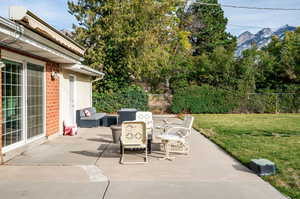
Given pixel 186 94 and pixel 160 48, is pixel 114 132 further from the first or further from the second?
pixel 160 48

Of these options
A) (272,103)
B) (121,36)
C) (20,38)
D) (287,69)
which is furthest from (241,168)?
(287,69)

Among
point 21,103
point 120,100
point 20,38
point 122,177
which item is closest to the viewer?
point 122,177

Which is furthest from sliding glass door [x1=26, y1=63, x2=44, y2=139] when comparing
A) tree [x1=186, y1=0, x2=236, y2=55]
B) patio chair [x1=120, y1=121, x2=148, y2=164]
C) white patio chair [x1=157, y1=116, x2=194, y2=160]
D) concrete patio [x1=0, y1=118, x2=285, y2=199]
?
tree [x1=186, y1=0, x2=236, y2=55]

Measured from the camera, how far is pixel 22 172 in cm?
550

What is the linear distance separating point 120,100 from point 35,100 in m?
11.4

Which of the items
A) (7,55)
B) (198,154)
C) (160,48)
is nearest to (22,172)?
(7,55)

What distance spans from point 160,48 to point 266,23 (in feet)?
60.1

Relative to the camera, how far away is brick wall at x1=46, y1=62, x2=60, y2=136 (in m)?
9.15

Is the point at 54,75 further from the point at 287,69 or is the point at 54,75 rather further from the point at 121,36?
the point at 287,69

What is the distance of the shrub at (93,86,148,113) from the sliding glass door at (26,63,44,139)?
1062cm

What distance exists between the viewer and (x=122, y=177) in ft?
17.1

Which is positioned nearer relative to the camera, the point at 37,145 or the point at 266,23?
the point at 37,145

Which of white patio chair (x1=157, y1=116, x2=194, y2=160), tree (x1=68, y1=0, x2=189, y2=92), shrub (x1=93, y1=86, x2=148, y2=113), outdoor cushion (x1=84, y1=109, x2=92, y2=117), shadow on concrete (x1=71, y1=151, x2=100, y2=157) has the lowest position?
shadow on concrete (x1=71, y1=151, x2=100, y2=157)

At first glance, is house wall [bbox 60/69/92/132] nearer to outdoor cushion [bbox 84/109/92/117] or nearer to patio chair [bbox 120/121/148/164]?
outdoor cushion [bbox 84/109/92/117]
